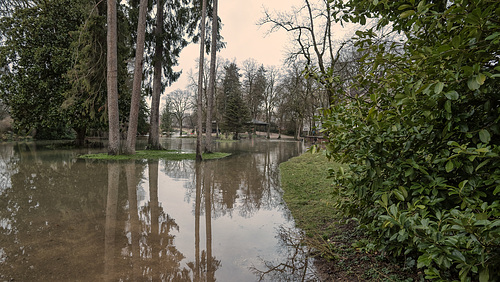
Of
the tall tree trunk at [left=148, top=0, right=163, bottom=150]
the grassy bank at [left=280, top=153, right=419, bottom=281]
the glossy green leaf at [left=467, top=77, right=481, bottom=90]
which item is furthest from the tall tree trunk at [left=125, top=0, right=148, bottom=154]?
the glossy green leaf at [left=467, top=77, right=481, bottom=90]

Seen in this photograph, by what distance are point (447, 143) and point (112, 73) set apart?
1419 centimetres

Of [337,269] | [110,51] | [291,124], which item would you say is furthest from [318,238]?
[291,124]

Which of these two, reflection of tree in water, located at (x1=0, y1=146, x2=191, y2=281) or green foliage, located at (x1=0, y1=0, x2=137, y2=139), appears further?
green foliage, located at (x1=0, y1=0, x2=137, y2=139)

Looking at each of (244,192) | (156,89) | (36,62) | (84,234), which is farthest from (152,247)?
(36,62)

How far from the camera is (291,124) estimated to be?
174ft

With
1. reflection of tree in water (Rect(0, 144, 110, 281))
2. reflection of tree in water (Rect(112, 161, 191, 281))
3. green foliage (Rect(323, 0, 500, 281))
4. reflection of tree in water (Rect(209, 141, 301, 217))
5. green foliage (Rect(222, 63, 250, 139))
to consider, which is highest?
green foliage (Rect(222, 63, 250, 139))

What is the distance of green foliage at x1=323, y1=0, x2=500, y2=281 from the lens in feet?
4.68

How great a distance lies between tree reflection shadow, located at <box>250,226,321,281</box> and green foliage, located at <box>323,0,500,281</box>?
37.4 inches

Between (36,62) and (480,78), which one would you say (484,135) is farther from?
(36,62)

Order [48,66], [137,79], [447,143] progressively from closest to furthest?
[447,143], [137,79], [48,66]

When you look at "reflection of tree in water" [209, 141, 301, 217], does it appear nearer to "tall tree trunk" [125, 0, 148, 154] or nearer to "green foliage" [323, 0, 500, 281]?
"green foliage" [323, 0, 500, 281]

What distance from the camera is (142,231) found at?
13.1 feet

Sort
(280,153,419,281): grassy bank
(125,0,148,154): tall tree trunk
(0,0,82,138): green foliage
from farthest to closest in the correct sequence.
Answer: (0,0,82,138): green foliage, (125,0,148,154): tall tree trunk, (280,153,419,281): grassy bank

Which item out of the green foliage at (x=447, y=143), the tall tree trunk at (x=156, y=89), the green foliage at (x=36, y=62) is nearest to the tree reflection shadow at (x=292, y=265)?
the green foliage at (x=447, y=143)
